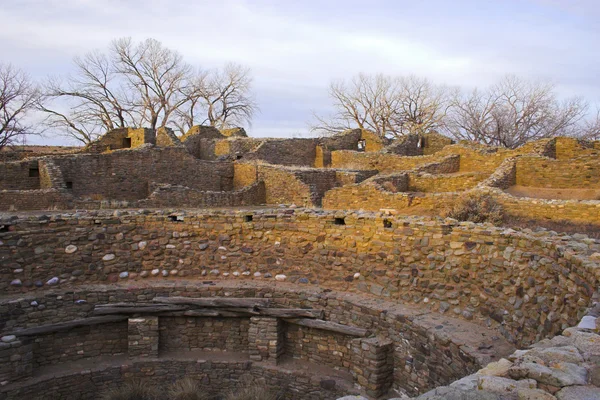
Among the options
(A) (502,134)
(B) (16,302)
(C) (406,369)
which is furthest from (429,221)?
(A) (502,134)

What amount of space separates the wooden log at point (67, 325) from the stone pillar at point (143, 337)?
9.6 inches

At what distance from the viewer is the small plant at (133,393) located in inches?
302

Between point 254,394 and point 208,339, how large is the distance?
1467mm

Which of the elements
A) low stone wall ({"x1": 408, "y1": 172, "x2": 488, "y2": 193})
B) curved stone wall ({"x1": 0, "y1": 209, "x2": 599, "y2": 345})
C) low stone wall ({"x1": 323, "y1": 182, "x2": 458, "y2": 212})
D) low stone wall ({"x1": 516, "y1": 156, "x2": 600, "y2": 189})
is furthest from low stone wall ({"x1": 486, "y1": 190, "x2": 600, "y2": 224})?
curved stone wall ({"x1": 0, "y1": 209, "x2": 599, "y2": 345})

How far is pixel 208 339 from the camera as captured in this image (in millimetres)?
8680

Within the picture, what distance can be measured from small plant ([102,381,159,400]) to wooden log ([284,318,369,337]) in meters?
2.27

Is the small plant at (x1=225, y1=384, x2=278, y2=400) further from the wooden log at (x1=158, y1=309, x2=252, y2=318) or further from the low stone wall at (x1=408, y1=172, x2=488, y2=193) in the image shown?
the low stone wall at (x1=408, y1=172, x2=488, y2=193)

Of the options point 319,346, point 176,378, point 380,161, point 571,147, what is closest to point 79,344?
point 176,378

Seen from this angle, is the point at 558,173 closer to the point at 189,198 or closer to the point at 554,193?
the point at 554,193

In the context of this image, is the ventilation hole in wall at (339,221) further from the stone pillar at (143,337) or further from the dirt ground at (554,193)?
the dirt ground at (554,193)

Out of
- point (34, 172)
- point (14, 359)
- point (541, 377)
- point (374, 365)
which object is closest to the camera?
point (541, 377)

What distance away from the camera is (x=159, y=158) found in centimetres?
1741

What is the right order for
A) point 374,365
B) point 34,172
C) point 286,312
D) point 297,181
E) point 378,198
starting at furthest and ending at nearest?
point 34,172
point 297,181
point 378,198
point 286,312
point 374,365

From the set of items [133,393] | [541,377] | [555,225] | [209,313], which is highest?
[541,377]
